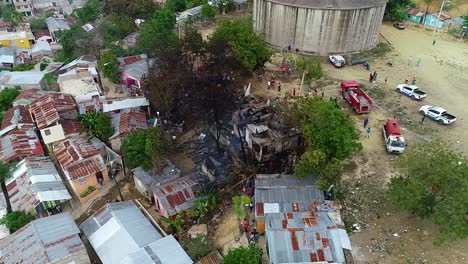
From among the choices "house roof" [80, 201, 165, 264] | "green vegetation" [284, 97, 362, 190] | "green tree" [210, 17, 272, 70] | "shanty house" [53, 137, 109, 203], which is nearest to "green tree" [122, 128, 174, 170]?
"shanty house" [53, 137, 109, 203]

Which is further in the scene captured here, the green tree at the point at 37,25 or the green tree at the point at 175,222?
the green tree at the point at 37,25

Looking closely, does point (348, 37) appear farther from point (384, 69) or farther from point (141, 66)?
point (141, 66)

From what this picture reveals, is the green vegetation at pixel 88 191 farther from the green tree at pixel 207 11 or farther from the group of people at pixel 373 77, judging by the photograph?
the green tree at pixel 207 11

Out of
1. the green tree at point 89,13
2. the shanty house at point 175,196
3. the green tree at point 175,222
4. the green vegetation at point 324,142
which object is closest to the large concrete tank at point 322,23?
the green vegetation at point 324,142

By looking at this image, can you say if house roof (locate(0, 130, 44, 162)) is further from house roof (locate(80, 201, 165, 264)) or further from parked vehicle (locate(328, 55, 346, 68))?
parked vehicle (locate(328, 55, 346, 68))

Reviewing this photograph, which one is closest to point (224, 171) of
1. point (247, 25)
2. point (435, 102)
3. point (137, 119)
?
point (137, 119)

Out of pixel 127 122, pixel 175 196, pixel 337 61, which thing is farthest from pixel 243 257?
pixel 337 61
